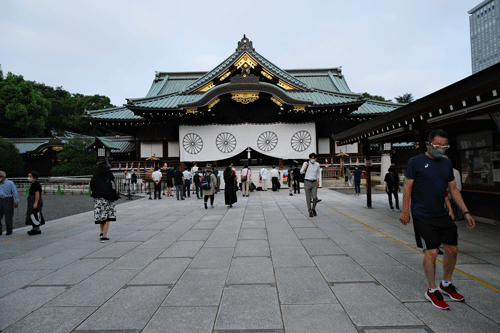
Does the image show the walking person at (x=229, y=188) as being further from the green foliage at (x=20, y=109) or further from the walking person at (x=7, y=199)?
the green foliage at (x=20, y=109)

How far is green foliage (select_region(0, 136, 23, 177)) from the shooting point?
22.0 m

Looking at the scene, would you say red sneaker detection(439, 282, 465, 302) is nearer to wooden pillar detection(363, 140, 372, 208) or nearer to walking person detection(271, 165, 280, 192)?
wooden pillar detection(363, 140, 372, 208)

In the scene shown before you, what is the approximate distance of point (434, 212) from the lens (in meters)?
2.71

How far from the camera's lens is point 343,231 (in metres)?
5.99

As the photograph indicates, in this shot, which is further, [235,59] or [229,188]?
[235,59]

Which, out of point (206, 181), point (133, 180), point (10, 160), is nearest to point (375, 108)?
point (206, 181)

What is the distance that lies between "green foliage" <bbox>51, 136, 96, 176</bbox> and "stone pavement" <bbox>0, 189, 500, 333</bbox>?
16870 mm

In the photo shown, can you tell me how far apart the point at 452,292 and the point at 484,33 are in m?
61.3

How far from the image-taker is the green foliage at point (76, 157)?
68.6ft

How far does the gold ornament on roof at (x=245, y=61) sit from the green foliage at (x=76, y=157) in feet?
43.9

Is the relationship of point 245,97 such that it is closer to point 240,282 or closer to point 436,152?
point 240,282

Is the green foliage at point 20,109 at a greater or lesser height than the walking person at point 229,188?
greater

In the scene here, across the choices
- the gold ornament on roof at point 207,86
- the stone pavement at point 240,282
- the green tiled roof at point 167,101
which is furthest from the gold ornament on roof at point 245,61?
the stone pavement at point 240,282

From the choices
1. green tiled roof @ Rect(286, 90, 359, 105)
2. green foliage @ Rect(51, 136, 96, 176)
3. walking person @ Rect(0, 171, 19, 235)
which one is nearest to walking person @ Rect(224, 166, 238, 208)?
walking person @ Rect(0, 171, 19, 235)
